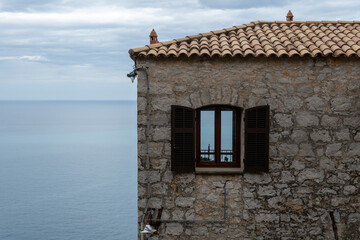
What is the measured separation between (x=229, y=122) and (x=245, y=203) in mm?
1693

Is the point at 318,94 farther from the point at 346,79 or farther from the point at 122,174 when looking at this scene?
the point at 122,174

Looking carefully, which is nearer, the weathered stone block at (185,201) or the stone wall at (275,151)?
the stone wall at (275,151)

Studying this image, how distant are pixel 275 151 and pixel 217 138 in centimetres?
120

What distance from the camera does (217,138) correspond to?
866cm

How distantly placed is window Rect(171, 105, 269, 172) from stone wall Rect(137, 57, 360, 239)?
6.8 inches

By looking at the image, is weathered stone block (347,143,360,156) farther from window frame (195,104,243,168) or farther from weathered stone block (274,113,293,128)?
window frame (195,104,243,168)

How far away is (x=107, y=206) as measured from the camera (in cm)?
4588

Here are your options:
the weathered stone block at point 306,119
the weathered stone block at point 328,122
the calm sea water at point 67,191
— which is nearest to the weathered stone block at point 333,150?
the weathered stone block at point 328,122

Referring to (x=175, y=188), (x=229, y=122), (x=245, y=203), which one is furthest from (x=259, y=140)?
(x=175, y=188)

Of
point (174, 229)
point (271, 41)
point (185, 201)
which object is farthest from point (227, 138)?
point (271, 41)

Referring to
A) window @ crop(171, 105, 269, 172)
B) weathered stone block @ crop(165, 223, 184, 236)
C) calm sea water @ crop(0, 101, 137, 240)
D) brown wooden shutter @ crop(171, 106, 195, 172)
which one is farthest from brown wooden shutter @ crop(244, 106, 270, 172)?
calm sea water @ crop(0, 101, 137, 240)

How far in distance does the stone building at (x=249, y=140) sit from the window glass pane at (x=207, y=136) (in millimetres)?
21

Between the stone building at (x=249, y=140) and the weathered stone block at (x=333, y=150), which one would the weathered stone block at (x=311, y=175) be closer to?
the stone building at (x=249, y=140)

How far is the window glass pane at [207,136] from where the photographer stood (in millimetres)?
8672
